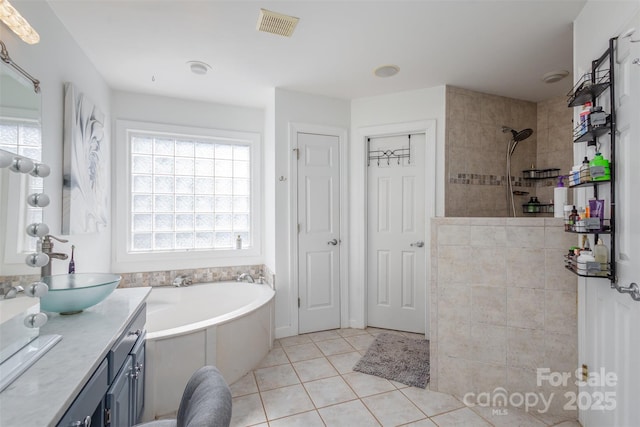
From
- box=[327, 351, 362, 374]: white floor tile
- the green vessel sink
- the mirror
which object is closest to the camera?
the mirror

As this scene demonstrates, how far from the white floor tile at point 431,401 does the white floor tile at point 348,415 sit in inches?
13.9

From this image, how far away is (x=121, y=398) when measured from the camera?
4.36 ft

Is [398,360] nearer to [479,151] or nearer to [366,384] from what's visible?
[366,384]

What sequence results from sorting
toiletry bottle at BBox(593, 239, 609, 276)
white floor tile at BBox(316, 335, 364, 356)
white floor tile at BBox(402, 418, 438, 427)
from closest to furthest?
toiletry bottle at BBox(593, 239, 609, 276), white floor tile at BBox(402, 418, 438, 427), white floor tile at BBox(316, 335, 364, 356)

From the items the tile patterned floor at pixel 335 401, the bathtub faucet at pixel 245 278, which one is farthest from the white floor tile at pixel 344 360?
the bathtub faucet at pixel 245 278

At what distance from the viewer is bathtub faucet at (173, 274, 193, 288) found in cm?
311

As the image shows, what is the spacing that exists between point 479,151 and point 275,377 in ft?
9.28

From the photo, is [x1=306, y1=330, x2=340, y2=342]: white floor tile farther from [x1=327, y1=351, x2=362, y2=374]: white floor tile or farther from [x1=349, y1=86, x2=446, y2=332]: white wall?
[x1=327, y1=351, x2=362, y2=374]: white floor tile

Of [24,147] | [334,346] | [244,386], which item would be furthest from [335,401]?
[24,147]

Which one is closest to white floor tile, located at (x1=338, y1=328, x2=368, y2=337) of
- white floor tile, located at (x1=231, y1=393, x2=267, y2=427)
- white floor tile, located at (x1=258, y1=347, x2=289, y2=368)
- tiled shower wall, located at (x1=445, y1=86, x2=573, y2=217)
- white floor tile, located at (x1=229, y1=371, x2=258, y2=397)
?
white floor tile, located at (x1=258, y1=347, x2=289, y2=368)

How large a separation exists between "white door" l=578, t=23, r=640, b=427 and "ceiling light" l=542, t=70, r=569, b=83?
1522mm

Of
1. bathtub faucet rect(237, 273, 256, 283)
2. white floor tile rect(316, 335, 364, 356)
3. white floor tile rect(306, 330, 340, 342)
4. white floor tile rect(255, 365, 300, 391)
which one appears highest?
bathtub faucet rect(237, 273, 256, 283)

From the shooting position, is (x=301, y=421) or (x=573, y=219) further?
(x=301, y=421)

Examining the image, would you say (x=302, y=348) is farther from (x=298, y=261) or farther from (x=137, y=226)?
(x=137, y=226)
